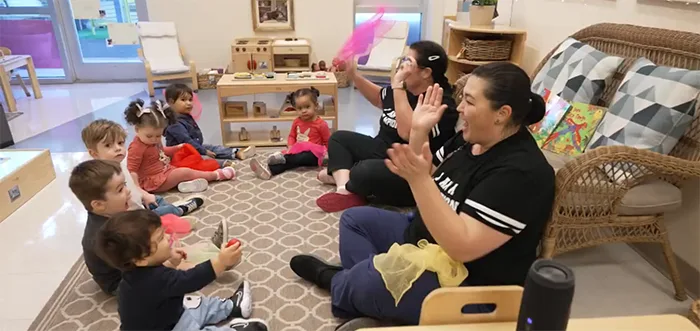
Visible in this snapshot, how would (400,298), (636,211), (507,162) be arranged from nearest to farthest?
(507,162) → (400,298) → (636,211)

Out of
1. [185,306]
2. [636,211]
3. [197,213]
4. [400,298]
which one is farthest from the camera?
[197,213]

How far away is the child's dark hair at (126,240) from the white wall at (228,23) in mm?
4342

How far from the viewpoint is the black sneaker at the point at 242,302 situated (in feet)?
5.60

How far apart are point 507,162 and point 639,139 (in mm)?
911

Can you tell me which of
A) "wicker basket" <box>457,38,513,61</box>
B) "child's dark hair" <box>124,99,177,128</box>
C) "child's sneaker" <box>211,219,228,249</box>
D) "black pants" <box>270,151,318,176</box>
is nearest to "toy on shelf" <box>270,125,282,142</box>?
"black pants" <box>270,151,318,176</box>

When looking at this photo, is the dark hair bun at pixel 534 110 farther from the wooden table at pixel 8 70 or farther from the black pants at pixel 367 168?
the wooden table at pixel 8 70

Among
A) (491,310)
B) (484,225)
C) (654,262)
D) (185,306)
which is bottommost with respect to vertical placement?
(654,262)

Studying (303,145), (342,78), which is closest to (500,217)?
(303,145)

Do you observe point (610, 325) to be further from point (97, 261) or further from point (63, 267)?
point (63, 267)

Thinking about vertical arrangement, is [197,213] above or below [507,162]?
below

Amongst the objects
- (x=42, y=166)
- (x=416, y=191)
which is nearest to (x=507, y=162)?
(x=416, y=191)

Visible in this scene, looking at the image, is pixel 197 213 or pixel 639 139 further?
pixel 197 213

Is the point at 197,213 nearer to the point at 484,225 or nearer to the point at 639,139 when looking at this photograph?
the point at 484,225

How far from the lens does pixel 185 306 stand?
1610 millimetres
